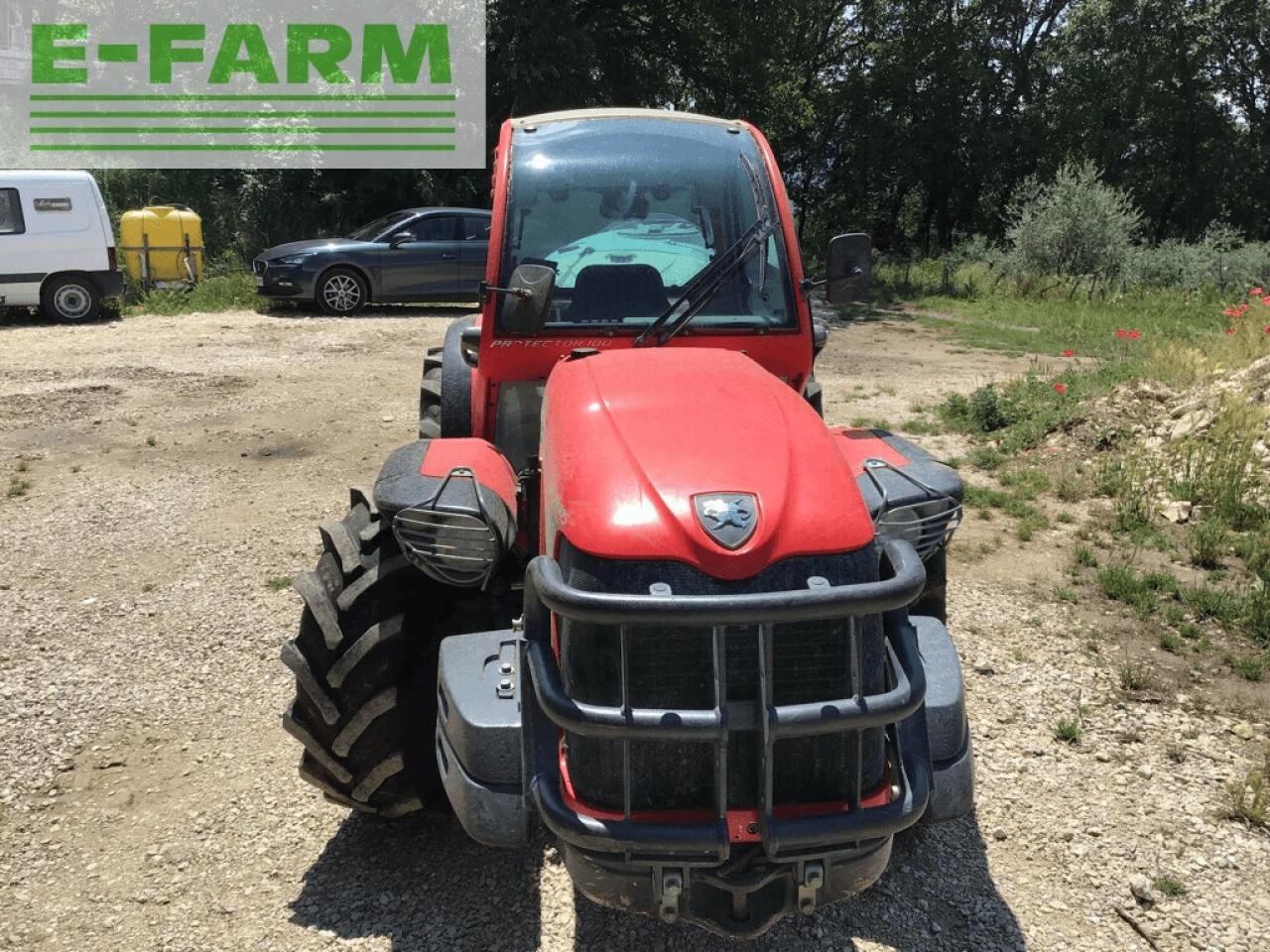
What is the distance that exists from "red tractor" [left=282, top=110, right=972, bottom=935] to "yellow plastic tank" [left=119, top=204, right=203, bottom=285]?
47.8ft

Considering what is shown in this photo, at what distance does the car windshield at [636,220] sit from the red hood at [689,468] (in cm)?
71

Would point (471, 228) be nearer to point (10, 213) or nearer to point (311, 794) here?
point (10, 213)

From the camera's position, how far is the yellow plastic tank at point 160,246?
15773 mm

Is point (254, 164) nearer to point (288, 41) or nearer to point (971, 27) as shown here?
point (288, 41)

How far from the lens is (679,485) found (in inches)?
83.7

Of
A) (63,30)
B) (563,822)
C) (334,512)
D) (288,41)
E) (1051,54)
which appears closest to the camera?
(563,822)

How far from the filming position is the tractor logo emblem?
2.02 meters

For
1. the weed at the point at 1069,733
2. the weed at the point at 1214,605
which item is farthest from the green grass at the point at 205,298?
the weed at the point at 1069,733

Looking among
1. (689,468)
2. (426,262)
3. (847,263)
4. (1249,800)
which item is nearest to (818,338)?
(847,263)

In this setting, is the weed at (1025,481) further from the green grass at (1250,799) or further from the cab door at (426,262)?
the cab door at (426,262)

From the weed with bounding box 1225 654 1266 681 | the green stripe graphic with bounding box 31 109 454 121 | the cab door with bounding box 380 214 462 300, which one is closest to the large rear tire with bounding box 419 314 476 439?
the weed with bounding box 1225 654 1266 681

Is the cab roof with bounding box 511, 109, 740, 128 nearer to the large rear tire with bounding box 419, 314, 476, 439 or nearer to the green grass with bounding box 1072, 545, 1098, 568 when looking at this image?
the large rear tire with bounding box 419, 314, 476, 439

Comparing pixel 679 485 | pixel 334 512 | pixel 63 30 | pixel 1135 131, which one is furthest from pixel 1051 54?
pixel 679 485

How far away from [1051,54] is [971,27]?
13.0ft
